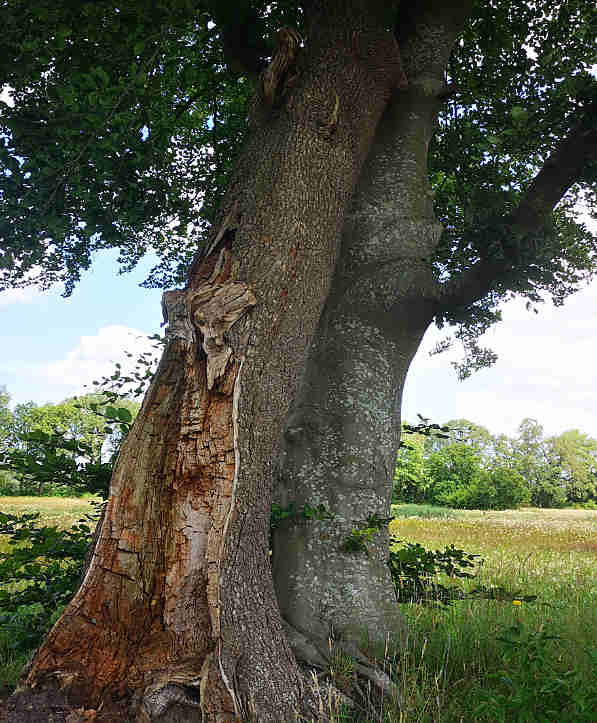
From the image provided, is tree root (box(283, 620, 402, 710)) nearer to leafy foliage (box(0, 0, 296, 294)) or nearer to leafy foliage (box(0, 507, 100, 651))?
leafy foliage (box(0, 507, 100, 651))

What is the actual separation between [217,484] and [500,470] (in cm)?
3443

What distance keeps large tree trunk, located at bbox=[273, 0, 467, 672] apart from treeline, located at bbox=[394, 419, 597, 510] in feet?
50.8

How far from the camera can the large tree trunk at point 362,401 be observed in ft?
11.3

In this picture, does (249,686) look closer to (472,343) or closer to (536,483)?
(472,343)

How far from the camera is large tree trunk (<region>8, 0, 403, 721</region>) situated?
2.25 metres

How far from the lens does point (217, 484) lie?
7.89ft

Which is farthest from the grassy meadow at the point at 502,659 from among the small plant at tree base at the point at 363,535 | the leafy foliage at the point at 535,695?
the small plant at tree base at the point at 363,535

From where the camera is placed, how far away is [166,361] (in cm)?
281

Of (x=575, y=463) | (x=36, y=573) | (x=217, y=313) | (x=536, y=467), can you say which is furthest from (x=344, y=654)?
(x=575, y=463)

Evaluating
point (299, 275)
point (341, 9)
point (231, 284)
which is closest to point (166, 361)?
point (231, 284)

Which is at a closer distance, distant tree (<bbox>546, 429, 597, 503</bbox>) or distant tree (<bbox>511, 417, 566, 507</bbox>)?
distant tree (<bbox>511, 417, 566, 507</bbox>)

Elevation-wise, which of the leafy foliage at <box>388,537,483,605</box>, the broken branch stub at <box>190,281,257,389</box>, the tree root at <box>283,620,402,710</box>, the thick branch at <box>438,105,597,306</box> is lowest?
the tree root at <box>283,620,402,710</box>

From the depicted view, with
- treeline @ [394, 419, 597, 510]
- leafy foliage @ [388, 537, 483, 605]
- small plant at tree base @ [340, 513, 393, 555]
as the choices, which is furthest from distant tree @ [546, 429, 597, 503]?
small plant at tree base @ [340, 513, 393, 555]

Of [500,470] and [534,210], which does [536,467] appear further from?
[534,210]
